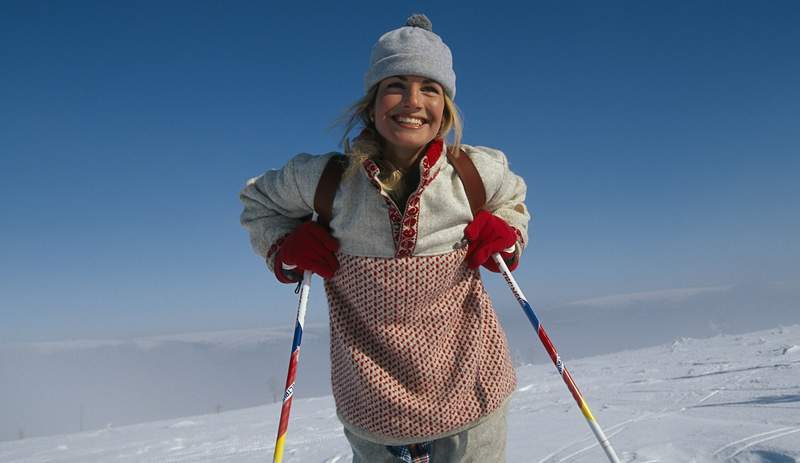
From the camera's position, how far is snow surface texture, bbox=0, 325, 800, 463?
10.0ft

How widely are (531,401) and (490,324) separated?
435cm

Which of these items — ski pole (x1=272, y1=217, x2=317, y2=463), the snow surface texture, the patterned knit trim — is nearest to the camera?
ski pole (x1=272, y1=217, x2=317, y2=463)

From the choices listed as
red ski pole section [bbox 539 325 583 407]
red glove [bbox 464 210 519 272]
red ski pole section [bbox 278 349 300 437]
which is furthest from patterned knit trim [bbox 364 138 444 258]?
red ski pole section [bbox 539 325 583 407]

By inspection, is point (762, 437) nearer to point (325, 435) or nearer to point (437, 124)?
point (437, 124)

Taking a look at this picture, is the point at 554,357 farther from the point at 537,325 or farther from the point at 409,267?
the point at 409,267

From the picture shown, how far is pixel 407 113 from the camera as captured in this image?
1.96m

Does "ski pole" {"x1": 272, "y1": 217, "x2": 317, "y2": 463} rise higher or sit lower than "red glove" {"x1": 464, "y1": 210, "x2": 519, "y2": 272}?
lower

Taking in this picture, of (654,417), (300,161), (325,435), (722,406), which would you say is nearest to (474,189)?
(300,161)

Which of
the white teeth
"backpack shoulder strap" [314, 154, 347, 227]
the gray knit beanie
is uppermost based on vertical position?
the gray knit beanie

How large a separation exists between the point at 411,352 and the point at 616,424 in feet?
9.50

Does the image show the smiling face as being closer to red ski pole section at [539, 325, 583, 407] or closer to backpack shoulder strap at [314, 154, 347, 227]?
backpack shoulder strap at [314, 154, 347, 227]

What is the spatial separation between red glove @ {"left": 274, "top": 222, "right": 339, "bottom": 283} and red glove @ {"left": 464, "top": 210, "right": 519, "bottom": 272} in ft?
1.80

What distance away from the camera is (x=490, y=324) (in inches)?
81.4

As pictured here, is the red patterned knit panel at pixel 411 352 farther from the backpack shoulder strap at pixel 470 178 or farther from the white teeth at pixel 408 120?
the white teeth at pixel 408 120
